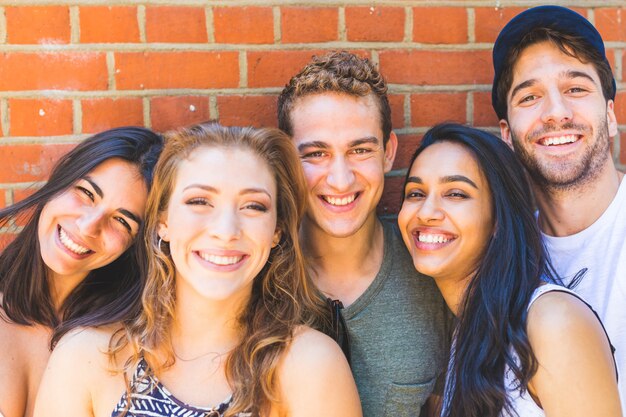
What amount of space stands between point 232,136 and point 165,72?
0.71 metres

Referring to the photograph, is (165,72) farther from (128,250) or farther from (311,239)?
(311,239)

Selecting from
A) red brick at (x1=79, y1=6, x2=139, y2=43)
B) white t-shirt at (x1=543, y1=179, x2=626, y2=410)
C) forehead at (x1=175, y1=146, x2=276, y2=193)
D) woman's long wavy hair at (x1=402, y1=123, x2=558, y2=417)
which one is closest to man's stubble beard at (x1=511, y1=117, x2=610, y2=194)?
white t-shirt at (x1=543, y1=179, x2=626, y2=410)

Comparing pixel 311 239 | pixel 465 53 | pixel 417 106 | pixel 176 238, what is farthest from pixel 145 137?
pixel 465 53

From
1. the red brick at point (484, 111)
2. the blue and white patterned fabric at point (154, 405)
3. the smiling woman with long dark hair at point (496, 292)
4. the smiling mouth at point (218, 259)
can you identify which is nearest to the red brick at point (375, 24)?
the red brick at point (484, 111)

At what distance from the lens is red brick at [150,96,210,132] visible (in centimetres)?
296

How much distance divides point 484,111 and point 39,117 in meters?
2.05

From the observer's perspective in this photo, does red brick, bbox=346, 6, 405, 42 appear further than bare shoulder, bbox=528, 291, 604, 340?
Yes

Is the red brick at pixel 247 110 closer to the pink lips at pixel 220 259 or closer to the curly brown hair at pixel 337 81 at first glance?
the curly brown hair at pixel 337 81

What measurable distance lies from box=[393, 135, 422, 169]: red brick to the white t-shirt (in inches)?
28.6

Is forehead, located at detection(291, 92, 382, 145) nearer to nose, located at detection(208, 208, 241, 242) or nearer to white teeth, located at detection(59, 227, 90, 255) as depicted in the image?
nose, located at detection(208, 208, 241, 242)

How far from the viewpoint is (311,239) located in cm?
298

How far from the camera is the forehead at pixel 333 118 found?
2760 millimetres

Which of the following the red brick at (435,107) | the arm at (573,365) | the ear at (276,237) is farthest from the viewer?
the red brick at (435,107)

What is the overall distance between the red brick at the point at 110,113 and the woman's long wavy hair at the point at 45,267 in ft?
0.71
